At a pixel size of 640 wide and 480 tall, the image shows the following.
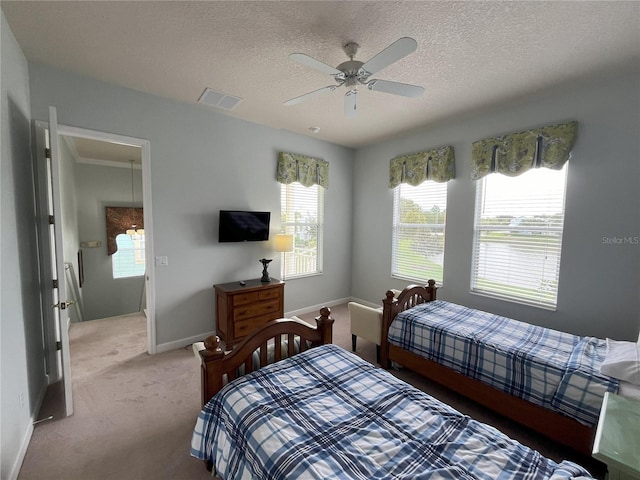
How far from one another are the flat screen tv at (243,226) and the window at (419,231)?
210cm

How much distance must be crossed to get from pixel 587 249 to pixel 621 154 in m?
0.90

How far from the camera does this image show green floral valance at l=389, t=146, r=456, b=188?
11.9ft

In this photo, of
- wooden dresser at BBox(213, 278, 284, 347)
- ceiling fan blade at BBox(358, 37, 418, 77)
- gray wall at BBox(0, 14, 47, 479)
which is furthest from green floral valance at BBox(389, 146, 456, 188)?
gray wall at BBox(0, 14, 47, 479)

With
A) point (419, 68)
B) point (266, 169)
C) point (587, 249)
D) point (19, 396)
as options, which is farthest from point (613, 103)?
point (19, 396)

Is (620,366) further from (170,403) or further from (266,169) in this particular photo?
(266,169)

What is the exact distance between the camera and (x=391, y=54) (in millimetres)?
1621

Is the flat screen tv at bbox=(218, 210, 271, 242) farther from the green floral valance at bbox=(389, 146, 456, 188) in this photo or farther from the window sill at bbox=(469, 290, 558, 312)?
the window sill at bbox=(469, 290, 558, 312)

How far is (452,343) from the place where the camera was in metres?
2.34

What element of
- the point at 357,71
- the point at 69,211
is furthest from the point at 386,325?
the point at 69,211

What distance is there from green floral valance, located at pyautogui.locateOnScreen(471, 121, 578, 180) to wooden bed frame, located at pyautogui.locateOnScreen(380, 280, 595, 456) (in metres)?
1.69

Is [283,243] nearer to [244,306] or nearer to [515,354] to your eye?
[244,306]

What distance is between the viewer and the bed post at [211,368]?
1543mm

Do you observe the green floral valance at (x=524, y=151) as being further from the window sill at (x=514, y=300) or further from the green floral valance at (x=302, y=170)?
the green floral valance at (x=302, y=170)

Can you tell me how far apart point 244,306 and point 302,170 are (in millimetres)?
2150
